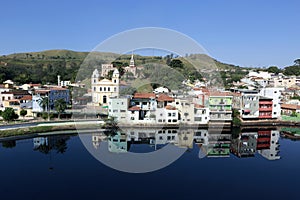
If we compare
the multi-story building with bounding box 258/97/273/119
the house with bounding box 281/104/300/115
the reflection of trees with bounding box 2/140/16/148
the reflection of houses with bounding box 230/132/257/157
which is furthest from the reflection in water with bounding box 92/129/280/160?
the house with bounding box 281/104/300/115

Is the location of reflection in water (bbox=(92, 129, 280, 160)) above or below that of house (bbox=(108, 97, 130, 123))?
below

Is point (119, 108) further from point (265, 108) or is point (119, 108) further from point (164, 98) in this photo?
point (265, 108)

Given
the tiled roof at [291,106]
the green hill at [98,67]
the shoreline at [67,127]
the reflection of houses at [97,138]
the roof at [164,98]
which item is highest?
the green hill at [98,67]

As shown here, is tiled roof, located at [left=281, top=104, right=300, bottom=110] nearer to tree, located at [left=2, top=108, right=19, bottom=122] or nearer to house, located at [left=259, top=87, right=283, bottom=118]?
house, located at [left=259, top=87, right=283, bottom=118]

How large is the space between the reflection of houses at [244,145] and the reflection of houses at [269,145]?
0.17 metres

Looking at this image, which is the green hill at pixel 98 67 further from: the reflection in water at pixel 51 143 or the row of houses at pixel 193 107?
the reflection in water at pixel 51 143

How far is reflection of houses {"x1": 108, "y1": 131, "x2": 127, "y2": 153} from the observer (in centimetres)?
546

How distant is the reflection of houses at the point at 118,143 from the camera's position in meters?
5.46

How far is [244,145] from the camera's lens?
6.49m

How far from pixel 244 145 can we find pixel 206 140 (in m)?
0.91

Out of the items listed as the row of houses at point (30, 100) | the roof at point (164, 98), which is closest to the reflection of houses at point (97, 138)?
the row of houses at point (30, 100)

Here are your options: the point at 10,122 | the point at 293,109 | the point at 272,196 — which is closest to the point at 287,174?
the point at 272,196

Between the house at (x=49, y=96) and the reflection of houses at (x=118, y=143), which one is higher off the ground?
the house at (x=49, y=96)

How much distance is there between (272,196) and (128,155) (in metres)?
2.46
